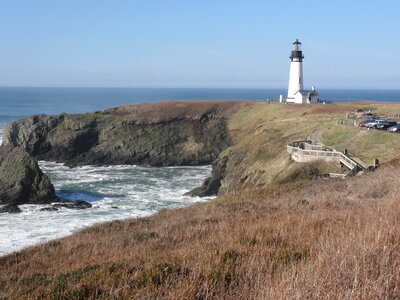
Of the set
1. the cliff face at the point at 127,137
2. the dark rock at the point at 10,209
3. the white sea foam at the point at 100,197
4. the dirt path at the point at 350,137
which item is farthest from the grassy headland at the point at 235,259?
the cliff face at the point at 127,137

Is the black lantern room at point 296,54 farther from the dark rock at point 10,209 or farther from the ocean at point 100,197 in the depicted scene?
the dark rock at point 10,209

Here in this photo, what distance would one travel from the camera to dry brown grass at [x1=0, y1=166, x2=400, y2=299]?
5934 mm

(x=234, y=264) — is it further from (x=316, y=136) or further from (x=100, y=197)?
(x=316, y=136)

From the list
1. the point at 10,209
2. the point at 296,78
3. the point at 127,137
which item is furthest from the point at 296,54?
the point at 10,209

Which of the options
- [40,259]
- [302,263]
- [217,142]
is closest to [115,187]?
[217,142]

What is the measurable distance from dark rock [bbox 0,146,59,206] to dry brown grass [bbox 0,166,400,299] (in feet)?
80.8

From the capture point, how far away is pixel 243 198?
24000mm

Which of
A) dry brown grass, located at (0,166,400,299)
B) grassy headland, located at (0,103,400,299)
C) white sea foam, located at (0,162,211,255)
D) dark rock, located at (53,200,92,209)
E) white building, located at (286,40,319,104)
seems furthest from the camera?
white building, located at (286,40,319,104)

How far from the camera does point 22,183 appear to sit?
38.4 m

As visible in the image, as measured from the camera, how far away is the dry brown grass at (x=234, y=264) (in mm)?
5934

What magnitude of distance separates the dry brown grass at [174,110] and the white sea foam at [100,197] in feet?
51.5

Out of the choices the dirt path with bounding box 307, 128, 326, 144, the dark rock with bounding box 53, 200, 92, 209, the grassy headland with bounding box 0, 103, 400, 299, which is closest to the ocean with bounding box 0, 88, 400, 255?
the dark rock with bounding box 53, 200, 92, 209

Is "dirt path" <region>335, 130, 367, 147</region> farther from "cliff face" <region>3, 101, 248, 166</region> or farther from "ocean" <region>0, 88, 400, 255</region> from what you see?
"cliff face" <region>3, 101, 248, 166</region>

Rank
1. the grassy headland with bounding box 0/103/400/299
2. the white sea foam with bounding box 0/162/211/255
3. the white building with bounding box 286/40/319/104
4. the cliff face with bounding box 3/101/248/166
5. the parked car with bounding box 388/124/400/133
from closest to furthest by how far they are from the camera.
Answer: the grassy headland with bounding box 0/103/400/299 → the white sea foam with bounding box 0/162/211/255 → the parked car with bounding box 388/124/400/133 → the cliff face with bounding box 3/101/248/166 → the white building with bounding box 286/40/319/104
